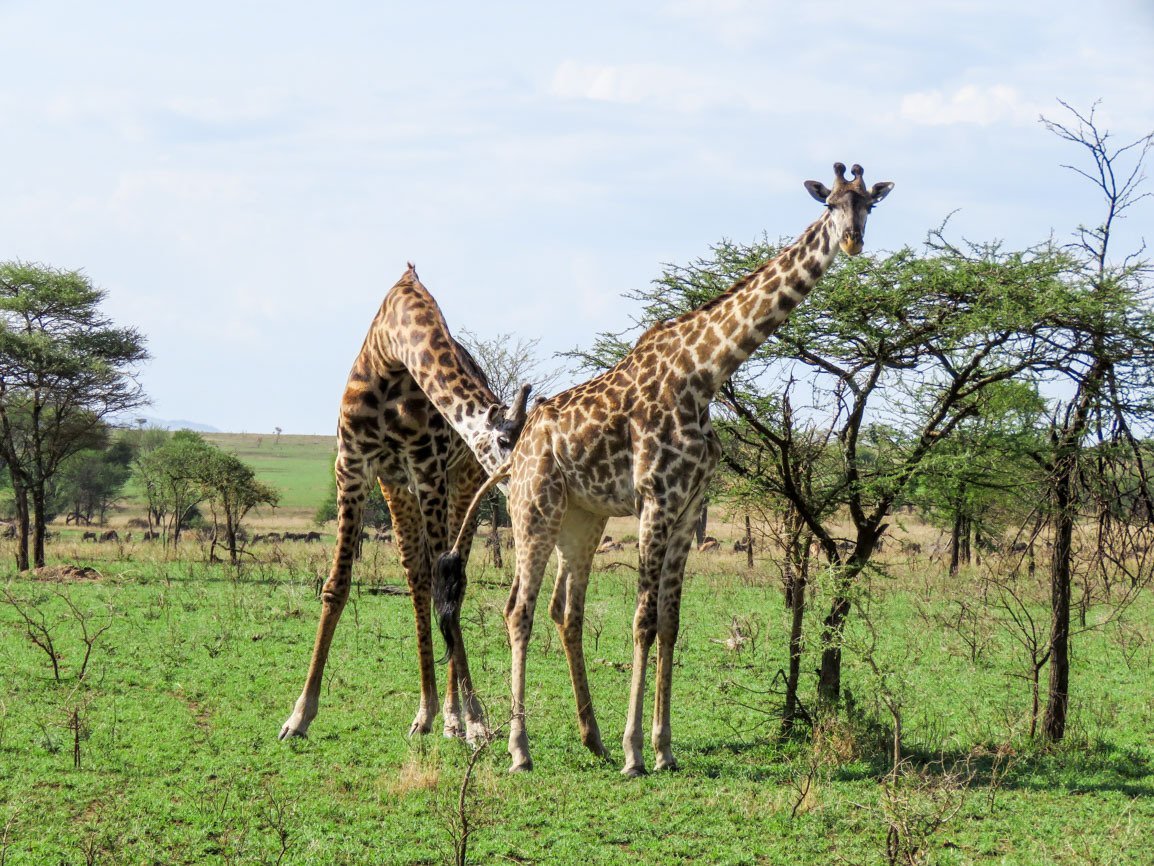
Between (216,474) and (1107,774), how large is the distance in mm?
22759

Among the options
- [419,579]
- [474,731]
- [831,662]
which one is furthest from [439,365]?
[831,662]

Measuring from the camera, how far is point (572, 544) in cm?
915

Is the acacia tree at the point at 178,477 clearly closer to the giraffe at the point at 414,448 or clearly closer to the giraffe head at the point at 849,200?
the giraffe at the point at 414,448

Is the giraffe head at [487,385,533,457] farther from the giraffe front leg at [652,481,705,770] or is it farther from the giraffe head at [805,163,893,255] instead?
the giraffe head at [805,163,893,255]

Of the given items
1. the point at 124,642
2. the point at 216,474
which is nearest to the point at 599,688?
the point at 124,642

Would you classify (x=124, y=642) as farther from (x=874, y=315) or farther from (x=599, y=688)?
(x=874, y=315)

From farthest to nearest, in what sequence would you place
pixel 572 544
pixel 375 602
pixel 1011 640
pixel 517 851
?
1. pixel 375 602
2. pixel 1011 640
3. pixel 572 544
4. pixel 517 851

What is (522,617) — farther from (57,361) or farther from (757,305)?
(57,361)

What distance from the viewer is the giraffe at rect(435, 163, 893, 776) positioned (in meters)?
8.06

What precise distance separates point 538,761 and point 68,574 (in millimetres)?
14735

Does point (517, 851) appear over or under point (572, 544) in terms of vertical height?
under

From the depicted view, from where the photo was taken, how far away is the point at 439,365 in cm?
946

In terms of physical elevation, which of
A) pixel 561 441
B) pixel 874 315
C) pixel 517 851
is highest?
pixel 874 315

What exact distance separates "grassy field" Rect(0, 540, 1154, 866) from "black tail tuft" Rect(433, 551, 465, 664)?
783 mm
